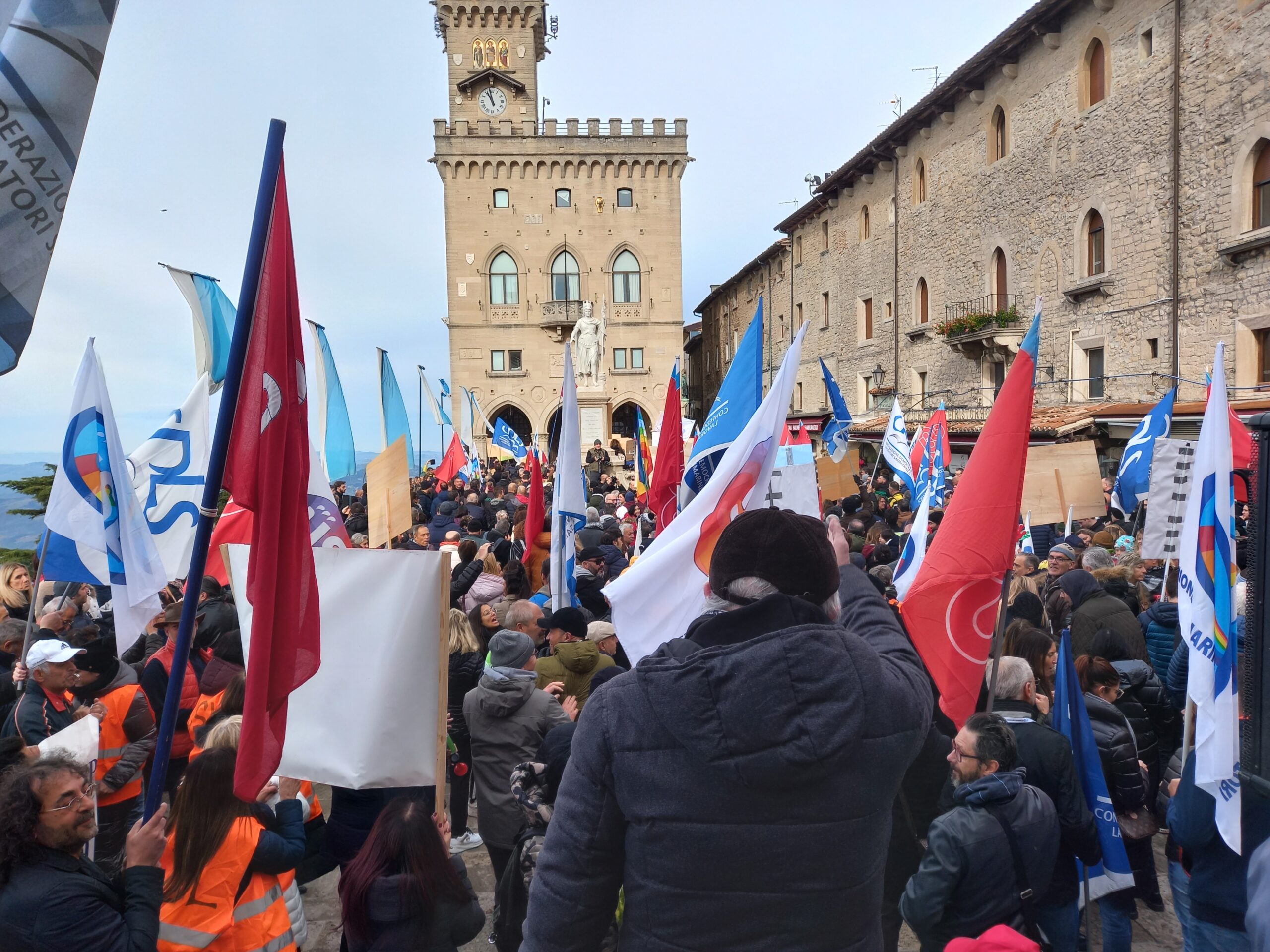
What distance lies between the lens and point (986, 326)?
73.1 feet

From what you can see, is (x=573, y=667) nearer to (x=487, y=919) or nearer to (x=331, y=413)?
(x=487, y=919)

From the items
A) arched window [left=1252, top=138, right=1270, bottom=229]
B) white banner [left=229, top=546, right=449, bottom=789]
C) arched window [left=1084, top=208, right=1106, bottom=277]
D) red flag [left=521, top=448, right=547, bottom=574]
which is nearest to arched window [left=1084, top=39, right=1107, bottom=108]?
arched window [left=1084, top=208, right=1106, bottom=277]

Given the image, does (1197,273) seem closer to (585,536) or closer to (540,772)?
(585,536)

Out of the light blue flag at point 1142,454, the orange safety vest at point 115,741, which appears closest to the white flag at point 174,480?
the orange safety vest at point 115,741

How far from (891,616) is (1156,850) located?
440 cm

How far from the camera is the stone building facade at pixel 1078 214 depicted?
15.4m

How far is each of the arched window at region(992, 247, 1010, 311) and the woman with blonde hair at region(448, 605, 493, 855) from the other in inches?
808

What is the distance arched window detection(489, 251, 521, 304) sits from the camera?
4091 cm

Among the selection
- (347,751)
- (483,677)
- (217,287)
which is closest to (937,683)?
(483,677)

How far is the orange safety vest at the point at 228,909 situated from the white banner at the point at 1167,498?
5.81 meters

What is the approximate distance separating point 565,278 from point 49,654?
126 ft

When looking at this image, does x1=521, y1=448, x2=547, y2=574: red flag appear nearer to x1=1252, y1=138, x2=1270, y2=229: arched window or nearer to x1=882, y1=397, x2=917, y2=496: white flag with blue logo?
x1=882, y1=397, x2=917, y2=496: white flag with blue logo

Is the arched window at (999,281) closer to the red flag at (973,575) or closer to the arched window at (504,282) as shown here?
the red flag at (973,575)

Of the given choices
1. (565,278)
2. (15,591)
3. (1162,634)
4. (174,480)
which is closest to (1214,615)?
(1162,634)
